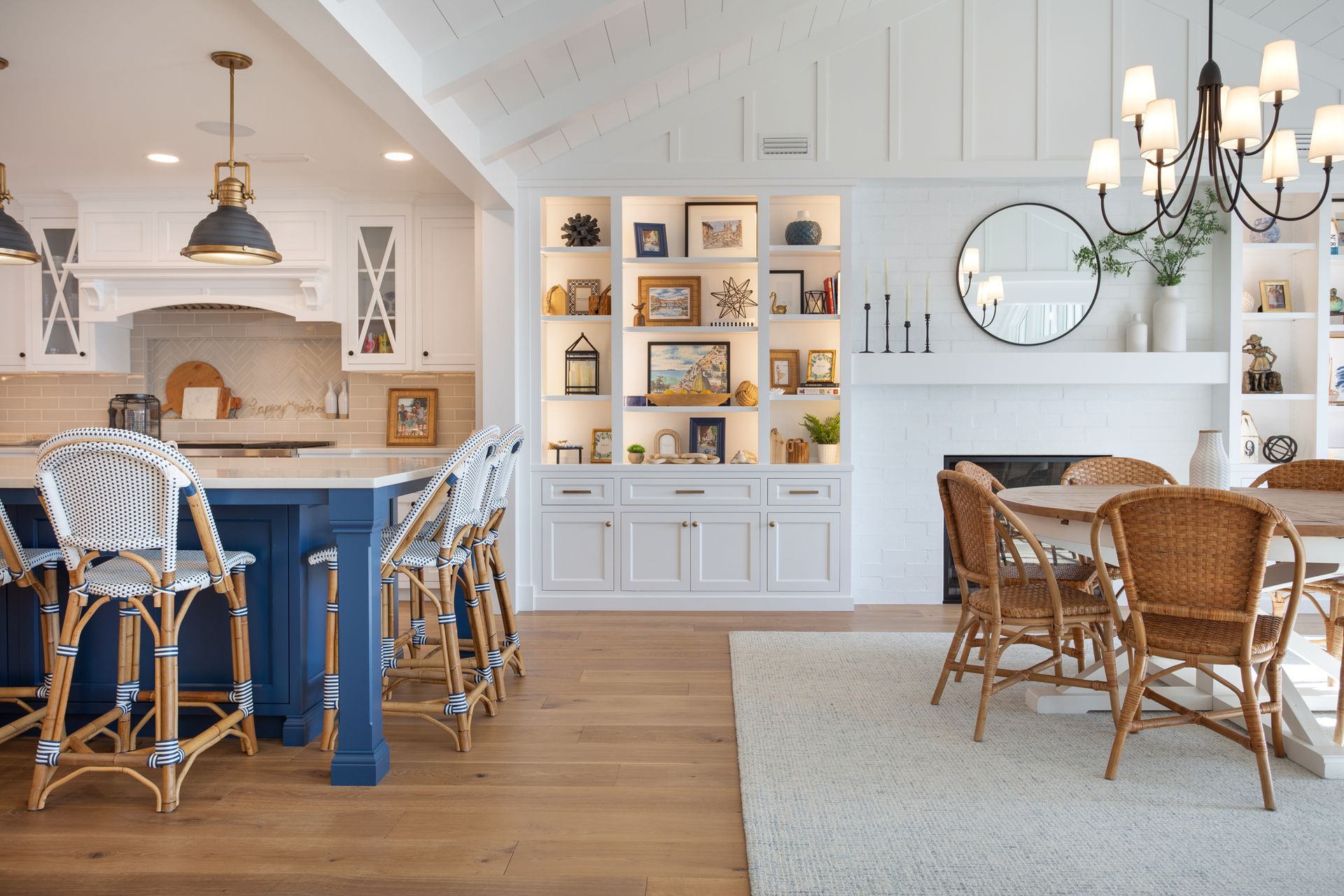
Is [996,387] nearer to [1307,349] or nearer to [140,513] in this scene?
[1307,349]

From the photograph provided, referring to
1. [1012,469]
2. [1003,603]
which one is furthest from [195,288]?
[1012,469]

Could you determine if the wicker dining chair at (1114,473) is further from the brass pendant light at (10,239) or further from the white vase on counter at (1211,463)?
the brass pendant light at (10,239)

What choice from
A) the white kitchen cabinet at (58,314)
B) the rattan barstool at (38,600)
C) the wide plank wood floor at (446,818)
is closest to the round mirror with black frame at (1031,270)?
the wide plank wood floor at (446,818)

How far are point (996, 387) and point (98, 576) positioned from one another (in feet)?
14.4

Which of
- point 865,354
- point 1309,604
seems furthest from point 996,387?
point 1309,604

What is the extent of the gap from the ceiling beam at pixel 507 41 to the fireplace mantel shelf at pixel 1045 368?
2414 millimetres

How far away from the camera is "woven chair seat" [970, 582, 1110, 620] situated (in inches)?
109

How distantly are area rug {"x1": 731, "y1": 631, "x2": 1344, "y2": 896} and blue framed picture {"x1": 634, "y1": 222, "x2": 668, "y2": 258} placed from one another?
2.67 m

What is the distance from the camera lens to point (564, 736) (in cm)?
287

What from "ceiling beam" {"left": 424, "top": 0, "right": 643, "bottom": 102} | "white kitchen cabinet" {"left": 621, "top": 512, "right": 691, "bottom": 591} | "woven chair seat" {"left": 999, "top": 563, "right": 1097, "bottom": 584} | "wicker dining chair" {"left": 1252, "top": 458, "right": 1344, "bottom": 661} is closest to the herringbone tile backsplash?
"white kitchen cabinet" {"left": 621, "top": 512, "right": 691, "bottom": 591}

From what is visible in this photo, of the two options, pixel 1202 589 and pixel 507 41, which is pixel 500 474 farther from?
pixel 1202 589

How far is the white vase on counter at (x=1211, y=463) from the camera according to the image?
9.71 ft

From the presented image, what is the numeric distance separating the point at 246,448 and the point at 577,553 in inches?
Answer: 85.7

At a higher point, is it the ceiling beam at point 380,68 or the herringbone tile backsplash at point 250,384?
the ceiling beam at point 380,68
